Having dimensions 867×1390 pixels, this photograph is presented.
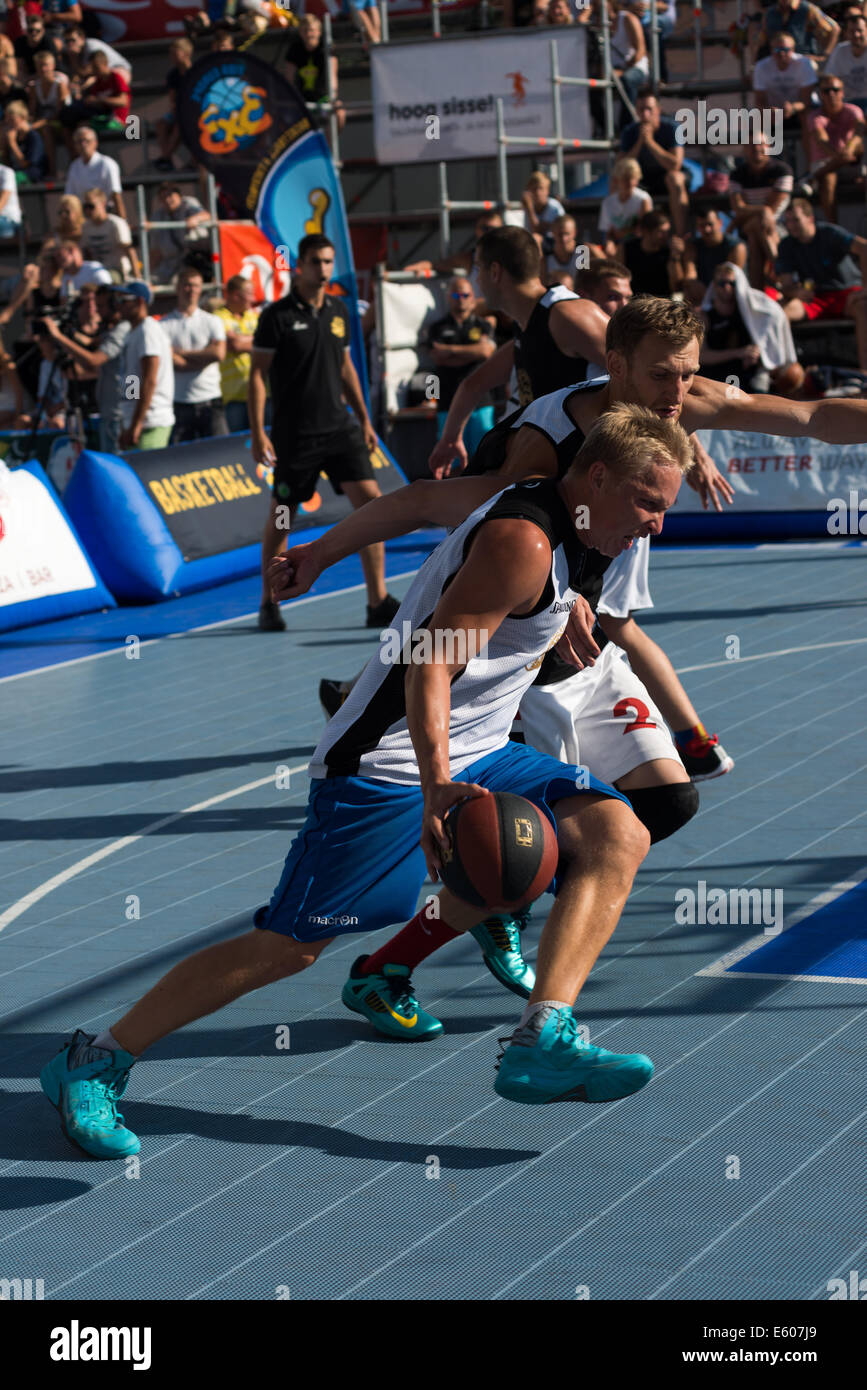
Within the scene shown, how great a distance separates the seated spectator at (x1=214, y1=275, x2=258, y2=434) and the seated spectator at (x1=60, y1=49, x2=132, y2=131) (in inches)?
242

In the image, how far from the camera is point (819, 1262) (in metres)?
3.49

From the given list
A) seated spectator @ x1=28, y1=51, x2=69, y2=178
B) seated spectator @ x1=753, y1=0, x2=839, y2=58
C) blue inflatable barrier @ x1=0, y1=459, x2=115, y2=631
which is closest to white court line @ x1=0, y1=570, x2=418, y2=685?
blue inflatable barrier @ x1=0, y1=459, x2=115, y2=631

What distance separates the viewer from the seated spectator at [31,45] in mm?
23598

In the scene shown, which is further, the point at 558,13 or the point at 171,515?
the point at 558,13

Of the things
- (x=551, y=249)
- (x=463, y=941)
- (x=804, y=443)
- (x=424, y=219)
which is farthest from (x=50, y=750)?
(x=424, y=219)

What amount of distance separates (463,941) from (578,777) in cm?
158

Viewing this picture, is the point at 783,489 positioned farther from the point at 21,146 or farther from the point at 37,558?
the point at 21,146

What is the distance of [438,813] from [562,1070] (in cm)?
67

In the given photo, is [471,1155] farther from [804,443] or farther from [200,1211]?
[804,443]

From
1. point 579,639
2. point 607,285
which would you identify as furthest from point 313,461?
point 579,639

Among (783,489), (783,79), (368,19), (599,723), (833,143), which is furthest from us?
(368,19)

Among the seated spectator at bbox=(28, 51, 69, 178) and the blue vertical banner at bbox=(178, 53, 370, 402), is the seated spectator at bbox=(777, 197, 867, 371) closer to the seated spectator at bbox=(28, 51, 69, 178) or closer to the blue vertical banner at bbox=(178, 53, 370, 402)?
the blue vertical banner at bbox=(178, 53, 370, 402)

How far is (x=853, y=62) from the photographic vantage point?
18.4 metres

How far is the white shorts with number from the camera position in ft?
17.0
